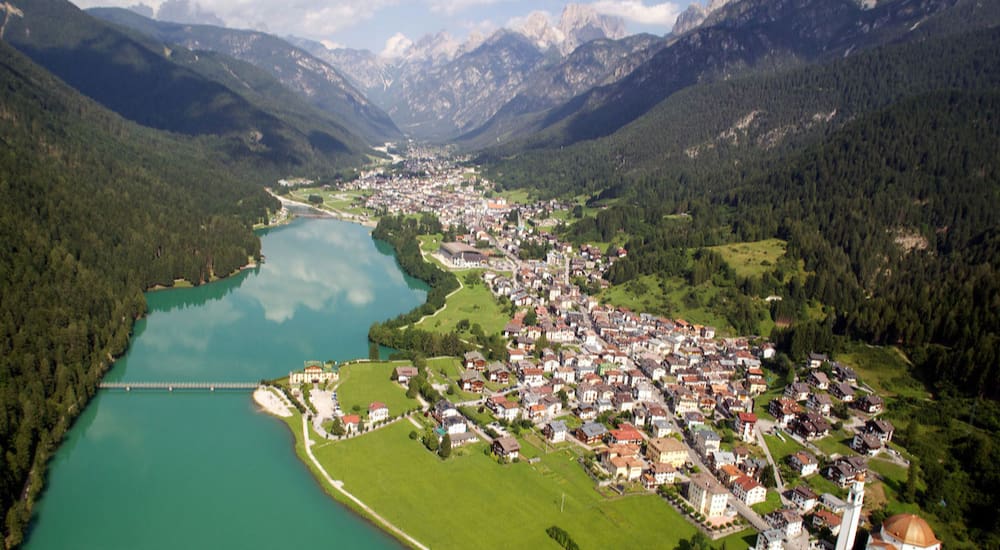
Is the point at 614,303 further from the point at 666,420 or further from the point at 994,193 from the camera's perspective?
the point at 994,193

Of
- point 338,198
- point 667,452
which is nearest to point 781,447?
point 667,452

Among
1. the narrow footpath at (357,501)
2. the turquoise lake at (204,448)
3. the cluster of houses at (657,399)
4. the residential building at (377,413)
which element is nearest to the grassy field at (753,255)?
the cluster of houses at (657,399)

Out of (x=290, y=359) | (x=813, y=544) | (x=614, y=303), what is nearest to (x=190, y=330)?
(x=290, y=359)

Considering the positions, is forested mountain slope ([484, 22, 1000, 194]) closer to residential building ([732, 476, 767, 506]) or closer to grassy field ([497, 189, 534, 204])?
grassy field ([497, 189, 534, 204])

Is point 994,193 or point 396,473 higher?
point 994,193

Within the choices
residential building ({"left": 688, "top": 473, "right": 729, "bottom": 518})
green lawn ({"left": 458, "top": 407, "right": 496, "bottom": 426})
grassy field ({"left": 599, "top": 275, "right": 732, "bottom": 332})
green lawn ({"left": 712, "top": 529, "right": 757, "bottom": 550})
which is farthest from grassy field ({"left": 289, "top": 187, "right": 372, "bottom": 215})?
green lawn ({"left": 712, "top": 529, "right": 757, "bottom": 550})

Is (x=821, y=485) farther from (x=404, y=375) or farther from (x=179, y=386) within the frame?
(x=179, y=386)
